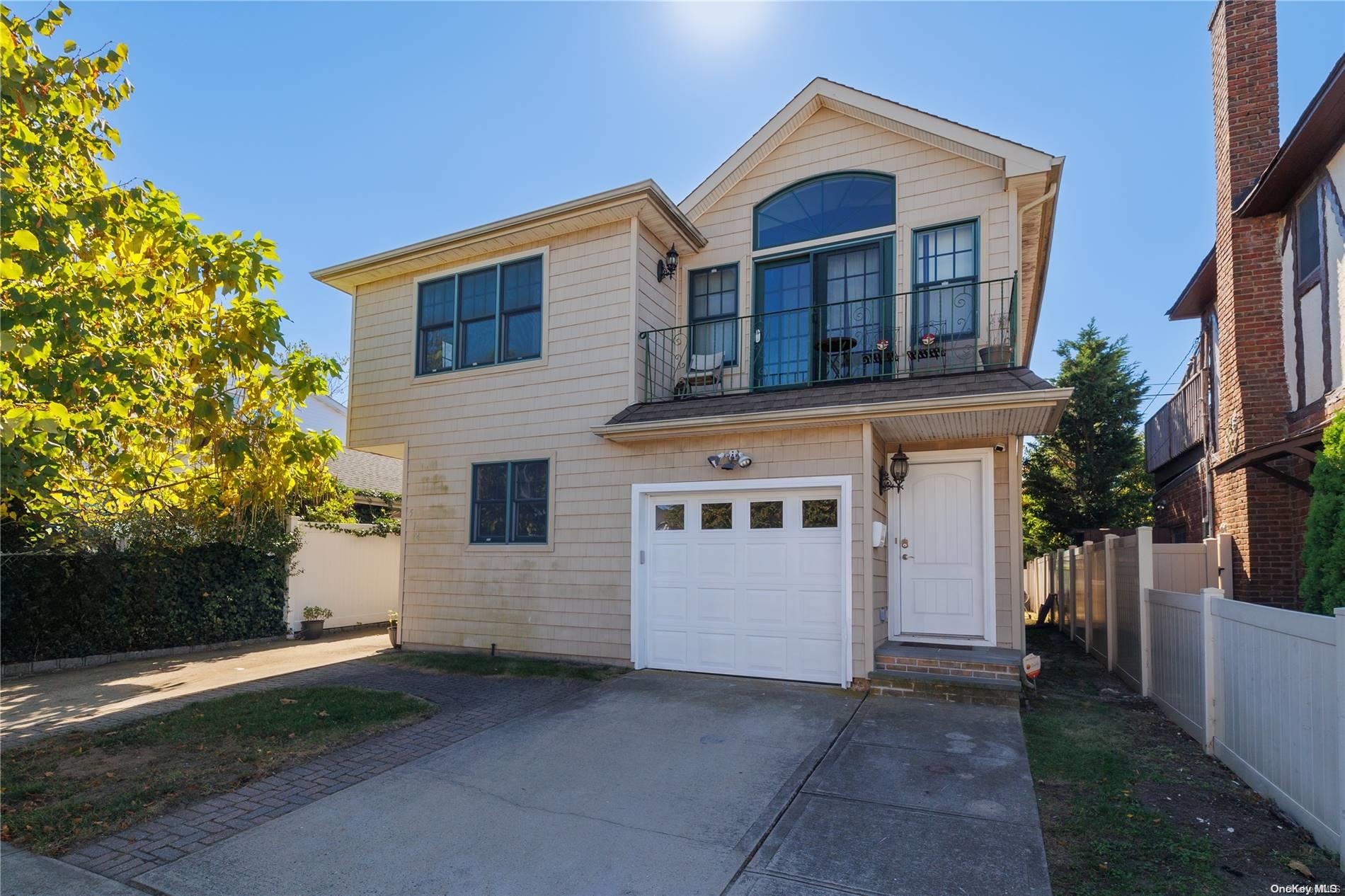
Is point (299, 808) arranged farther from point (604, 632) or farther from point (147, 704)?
A: point (604, 632)

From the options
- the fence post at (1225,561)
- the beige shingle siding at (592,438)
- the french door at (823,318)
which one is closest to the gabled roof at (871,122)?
the beige shingle siding at (592,438)

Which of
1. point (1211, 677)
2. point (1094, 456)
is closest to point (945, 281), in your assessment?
point (1211, 677)

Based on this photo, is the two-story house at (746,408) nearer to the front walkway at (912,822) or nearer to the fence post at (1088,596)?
the front walkway at (912,822)

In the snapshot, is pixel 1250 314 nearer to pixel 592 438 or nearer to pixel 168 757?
pixel 592 438

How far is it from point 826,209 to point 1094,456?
13.9 m

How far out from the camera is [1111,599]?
9508 millimetres

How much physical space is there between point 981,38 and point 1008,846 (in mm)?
8600

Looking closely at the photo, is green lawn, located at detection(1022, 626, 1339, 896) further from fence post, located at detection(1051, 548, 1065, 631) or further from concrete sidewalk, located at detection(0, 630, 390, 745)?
fence post, located at detection(1051, 548, 1065, 631)

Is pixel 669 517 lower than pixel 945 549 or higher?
higher

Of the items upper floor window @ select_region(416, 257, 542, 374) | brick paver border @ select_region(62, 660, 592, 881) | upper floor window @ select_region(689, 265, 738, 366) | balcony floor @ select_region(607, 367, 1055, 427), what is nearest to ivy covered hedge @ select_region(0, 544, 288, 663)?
brick paver border @ select_region(62, 660, 592, 881)

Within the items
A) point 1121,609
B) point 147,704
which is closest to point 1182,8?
point 1121,609

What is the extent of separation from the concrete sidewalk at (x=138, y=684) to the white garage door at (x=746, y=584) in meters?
4.75

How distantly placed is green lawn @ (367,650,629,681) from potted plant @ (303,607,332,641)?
3276 millimetres

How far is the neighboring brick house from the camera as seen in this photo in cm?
834
